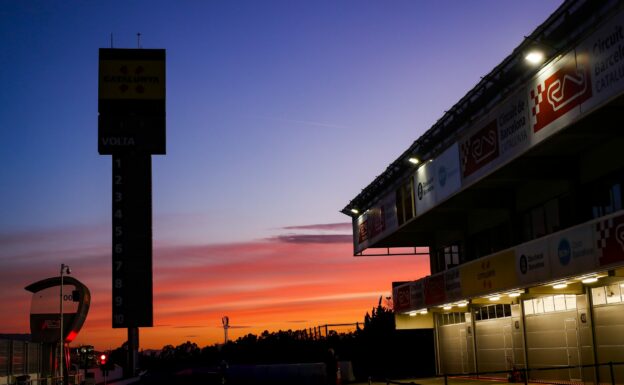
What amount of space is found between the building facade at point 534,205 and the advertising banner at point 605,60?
4 cm

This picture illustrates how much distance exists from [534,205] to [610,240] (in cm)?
953

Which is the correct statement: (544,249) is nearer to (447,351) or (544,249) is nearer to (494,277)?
(494,277)

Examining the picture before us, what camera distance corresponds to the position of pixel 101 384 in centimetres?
6247

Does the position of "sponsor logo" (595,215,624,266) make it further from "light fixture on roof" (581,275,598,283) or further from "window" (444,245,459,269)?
"window" (444,245,459,269)

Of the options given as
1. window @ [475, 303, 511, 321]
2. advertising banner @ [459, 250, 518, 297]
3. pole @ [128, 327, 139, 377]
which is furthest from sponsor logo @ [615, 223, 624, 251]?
pole @ [128, 327, 139, 377]

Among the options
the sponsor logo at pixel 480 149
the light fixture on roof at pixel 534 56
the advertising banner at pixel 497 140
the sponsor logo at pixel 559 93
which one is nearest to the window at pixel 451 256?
the advertising banner at pixel 497 140

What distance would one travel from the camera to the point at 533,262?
25672 millimetres

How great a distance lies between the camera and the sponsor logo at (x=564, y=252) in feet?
76.0

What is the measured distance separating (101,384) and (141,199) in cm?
1634

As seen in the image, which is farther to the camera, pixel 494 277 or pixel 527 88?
pixel 494 277

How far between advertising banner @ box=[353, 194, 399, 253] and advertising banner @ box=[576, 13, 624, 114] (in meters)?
19.1

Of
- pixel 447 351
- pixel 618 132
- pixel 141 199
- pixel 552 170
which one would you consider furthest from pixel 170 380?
pixel 618 132

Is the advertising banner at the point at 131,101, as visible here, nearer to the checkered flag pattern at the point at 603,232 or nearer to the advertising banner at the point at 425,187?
the advertising banner at the point at 425,187

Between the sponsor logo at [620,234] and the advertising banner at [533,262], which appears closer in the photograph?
the sponsor logo at [620,234]
